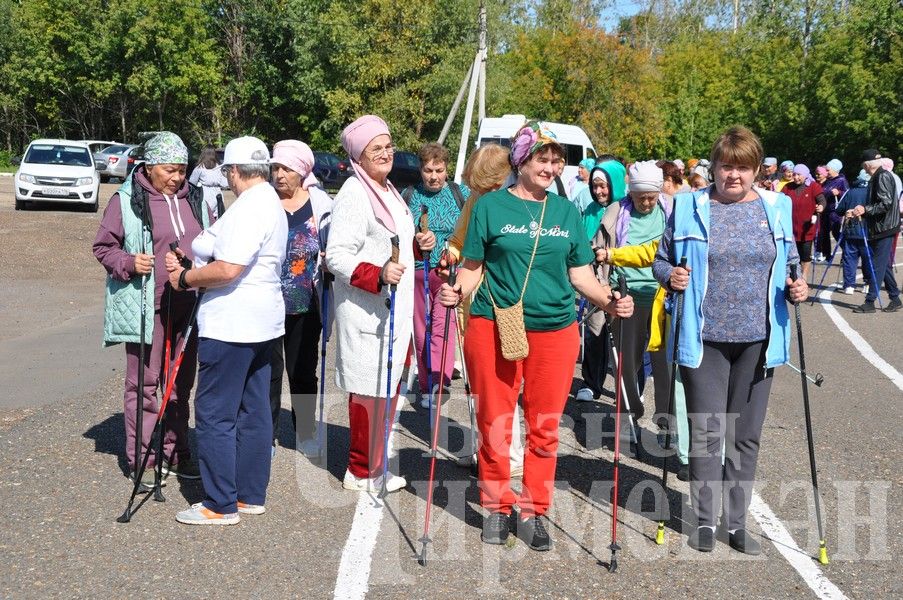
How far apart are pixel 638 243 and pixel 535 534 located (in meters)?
2.49

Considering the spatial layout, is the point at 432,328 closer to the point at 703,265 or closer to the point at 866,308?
the point at 703,265

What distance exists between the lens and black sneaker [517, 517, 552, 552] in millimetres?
5160

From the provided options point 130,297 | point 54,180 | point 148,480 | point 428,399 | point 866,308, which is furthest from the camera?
point 54,180

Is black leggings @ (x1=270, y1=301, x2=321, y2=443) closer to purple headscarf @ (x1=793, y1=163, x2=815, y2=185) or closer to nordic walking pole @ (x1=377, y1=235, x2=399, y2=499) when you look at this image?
nordic walking pole @ (x1=377, y1=235, x2=399, y2=499)

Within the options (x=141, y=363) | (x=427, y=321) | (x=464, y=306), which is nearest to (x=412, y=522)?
(x=464, y=306)

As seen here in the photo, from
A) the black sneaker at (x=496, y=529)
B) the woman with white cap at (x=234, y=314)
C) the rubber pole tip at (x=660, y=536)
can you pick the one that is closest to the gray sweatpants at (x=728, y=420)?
the rubber pole tip at (x=660, y=536)

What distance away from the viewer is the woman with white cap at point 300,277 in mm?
6410

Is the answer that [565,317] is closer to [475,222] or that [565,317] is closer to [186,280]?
[475,222]

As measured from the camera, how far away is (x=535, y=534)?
204 inches

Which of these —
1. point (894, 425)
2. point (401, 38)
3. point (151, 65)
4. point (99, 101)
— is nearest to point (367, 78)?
point (401, 38)

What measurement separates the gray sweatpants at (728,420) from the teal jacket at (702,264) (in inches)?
2.9

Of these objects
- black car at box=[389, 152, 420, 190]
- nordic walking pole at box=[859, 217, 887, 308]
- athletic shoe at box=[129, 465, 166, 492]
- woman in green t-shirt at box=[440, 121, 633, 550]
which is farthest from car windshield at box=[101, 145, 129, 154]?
woman in green t-shirt at box=[440, 121, 633, 550]

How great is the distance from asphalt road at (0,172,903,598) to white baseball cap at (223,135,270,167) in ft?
6.27

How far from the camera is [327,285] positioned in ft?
21.7
